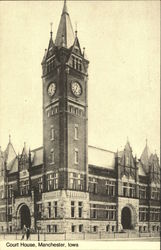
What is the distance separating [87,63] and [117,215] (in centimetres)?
940

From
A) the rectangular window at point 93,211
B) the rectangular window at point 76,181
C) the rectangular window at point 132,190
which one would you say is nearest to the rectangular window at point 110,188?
the rectangular window at point 132,190

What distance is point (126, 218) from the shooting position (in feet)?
72.3

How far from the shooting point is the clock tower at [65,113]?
1636cm

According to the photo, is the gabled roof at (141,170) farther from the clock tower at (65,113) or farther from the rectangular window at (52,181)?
the rectangular window at (52,181)

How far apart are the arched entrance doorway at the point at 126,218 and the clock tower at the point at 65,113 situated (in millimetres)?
4014

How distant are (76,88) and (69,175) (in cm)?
409

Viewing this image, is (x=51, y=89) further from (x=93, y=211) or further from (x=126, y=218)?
(x=126, y=218)

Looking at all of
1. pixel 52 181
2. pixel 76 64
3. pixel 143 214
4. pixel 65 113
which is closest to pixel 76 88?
pixel 76 64

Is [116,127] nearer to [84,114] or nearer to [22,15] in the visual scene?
[84,114]

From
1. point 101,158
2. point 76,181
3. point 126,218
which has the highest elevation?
point 101,158

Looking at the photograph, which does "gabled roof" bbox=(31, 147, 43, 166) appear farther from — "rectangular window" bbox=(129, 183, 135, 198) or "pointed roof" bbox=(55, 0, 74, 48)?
"rectangular window" bbox=(129, 183, 135, 198)

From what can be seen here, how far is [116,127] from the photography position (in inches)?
623

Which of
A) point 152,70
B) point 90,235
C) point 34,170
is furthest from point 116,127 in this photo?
point 34,170

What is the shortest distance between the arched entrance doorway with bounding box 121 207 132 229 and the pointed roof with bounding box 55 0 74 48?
10165mm
